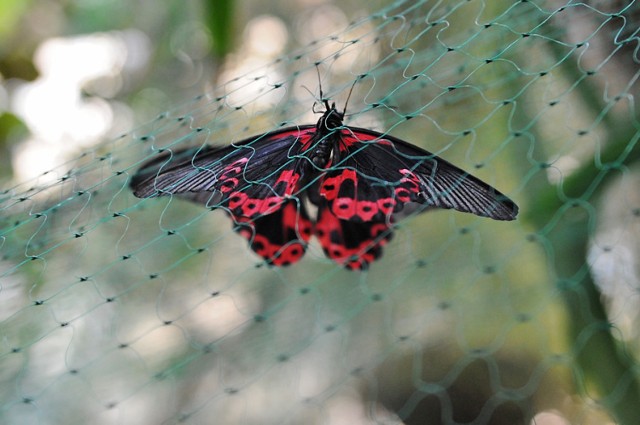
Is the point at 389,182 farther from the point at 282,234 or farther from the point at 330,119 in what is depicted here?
the point at 282,234

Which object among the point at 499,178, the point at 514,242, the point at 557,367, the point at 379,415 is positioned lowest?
the point at 557,367

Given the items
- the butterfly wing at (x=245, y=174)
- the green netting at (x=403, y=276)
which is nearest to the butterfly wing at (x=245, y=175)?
the butterfly wing at (x=245, y=174)

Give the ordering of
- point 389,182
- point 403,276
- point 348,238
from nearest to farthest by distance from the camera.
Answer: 1. point 389,182
2. point 348,238
3. point 403,276

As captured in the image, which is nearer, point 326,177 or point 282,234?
point 326,177

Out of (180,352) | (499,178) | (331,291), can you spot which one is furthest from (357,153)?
(180,352)

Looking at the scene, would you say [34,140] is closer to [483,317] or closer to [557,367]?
[483,317]

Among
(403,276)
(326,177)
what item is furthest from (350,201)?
(403,276)
